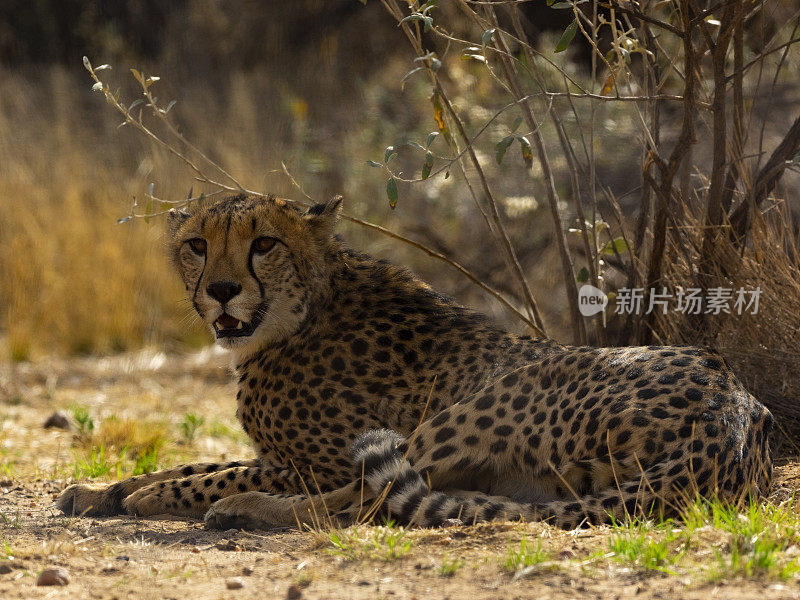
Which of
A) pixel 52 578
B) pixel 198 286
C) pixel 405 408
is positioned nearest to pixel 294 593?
pixel 52 578

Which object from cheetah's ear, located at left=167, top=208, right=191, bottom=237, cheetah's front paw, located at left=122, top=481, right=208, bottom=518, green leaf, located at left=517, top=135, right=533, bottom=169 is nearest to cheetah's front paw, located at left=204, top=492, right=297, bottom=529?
cheetah's front paw, located at left=122, top=481, right=208, bottom=518

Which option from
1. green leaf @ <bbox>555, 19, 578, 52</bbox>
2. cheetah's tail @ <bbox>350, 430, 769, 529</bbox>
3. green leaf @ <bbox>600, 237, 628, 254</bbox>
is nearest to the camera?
cheetah's tail @ <bbox>350, 430, 769, 529</bbox>

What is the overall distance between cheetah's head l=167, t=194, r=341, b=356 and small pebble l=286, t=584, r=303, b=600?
1243 mm

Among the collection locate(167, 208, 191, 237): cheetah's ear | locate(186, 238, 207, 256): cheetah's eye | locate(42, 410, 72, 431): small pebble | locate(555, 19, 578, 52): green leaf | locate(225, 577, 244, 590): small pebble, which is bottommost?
locate(42, 410, 72, 431): small pebble

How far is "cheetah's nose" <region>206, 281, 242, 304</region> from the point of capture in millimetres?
3064

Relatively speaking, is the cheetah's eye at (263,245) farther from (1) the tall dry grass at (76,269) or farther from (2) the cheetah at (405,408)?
(1) the tall dry grass at (76,269)

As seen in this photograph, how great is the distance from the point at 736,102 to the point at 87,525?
8.94 feet

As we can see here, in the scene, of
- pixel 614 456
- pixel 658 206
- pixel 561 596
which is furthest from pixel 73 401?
pixel 561 596

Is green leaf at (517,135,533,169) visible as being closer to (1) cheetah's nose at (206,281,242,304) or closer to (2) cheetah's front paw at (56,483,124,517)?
(1) cheetah's nose at (206,281,242,304)

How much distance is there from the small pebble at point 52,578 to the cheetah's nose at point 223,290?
1.13m

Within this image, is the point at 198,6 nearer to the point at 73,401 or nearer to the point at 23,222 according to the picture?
the point at 23,222

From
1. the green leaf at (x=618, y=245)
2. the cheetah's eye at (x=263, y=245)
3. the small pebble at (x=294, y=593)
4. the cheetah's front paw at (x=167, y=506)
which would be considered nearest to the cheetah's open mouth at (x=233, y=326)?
the cheetah's eye at (x=263, y=245)

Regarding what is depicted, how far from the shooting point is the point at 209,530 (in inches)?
110

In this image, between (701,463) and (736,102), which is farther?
(736,102)
